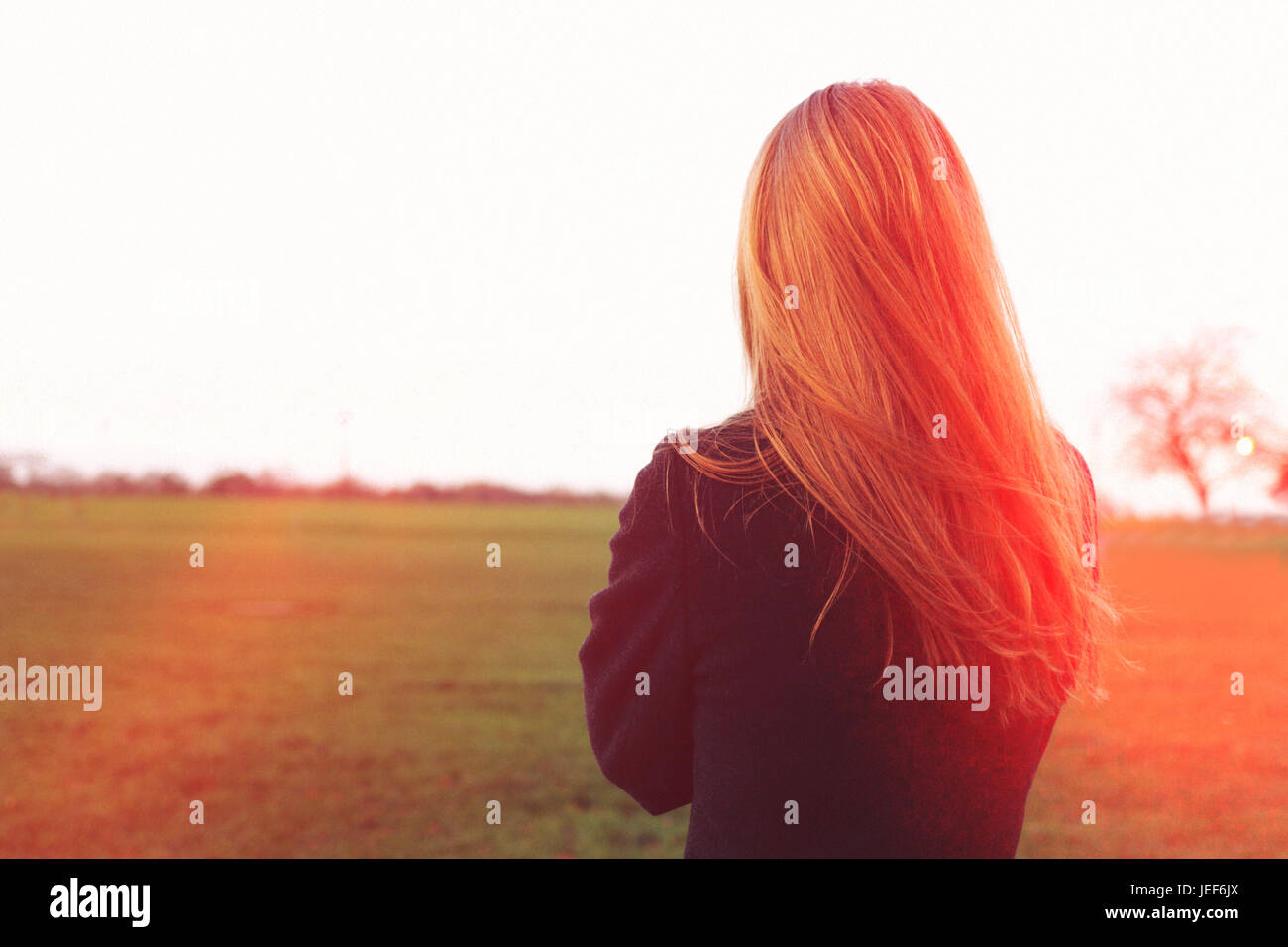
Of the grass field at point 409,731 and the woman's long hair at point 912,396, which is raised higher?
the woman's long hair at point 912,396

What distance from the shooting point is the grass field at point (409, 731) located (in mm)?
6535

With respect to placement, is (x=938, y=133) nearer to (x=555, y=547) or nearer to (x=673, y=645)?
(x=673, y=645)

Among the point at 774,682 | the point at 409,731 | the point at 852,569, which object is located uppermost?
the point at 852,569

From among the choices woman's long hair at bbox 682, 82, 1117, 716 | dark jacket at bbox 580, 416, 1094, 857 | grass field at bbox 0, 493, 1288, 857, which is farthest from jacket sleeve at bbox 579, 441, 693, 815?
grass field at bbox 0, 493, 1288, 857

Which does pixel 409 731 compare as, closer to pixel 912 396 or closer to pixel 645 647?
pixel 645 647

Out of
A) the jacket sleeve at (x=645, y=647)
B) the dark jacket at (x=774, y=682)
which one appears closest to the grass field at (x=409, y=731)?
the dark jacket at (x=774, y=682)

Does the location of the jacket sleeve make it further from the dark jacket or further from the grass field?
the grass field

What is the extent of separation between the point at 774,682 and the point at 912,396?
508mm

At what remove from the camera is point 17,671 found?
13.3 meters

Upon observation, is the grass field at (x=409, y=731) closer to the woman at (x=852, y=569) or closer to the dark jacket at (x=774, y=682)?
the woman at (x=852, y=569)

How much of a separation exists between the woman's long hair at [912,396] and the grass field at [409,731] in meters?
0.62

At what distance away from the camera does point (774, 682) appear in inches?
58.3

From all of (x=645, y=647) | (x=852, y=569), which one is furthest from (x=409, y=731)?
(x=852, y=569)
